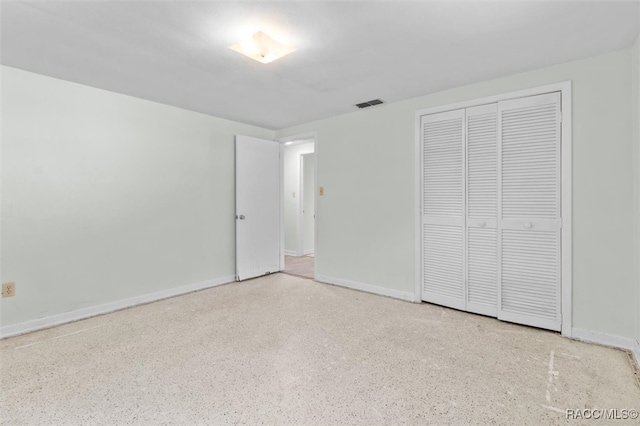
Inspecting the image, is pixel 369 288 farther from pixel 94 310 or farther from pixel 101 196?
pixel 101 196

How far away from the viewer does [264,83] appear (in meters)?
2.93

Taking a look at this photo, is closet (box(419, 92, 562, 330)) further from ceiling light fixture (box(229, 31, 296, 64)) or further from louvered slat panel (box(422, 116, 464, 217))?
ceiling light fixture (box(229, 31, 296, 64))

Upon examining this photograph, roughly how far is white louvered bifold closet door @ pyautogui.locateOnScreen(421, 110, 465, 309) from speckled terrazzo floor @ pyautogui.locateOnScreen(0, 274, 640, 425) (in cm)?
33

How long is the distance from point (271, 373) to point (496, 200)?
2.48 m

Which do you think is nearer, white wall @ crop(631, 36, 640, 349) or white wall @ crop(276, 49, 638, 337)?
white wall @ crop(631, 36, 640, 349)

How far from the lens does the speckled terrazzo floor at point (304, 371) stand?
5.39 feet

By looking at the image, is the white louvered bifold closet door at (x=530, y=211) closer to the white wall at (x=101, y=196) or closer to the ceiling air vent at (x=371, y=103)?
the ceiling air vent at (x=371, y=103)

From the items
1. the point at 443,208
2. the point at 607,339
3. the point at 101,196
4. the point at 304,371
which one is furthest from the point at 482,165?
the point at 101,196

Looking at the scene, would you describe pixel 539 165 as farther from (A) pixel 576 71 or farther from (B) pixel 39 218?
(B) pixel 39 218

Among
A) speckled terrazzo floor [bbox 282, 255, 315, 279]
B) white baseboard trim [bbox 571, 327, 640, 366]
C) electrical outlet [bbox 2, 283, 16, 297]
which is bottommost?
white baseboard trim [bbox 571, 327, 640, 366]

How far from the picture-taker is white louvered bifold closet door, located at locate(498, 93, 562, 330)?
2619 mm

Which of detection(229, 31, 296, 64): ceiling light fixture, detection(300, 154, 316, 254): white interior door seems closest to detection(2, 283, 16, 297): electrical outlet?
detection(229, 31, 296, 64): ceiling light fixture

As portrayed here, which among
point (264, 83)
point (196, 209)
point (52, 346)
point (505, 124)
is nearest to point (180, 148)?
point (196, 209)

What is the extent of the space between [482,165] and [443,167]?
380 millimetres
